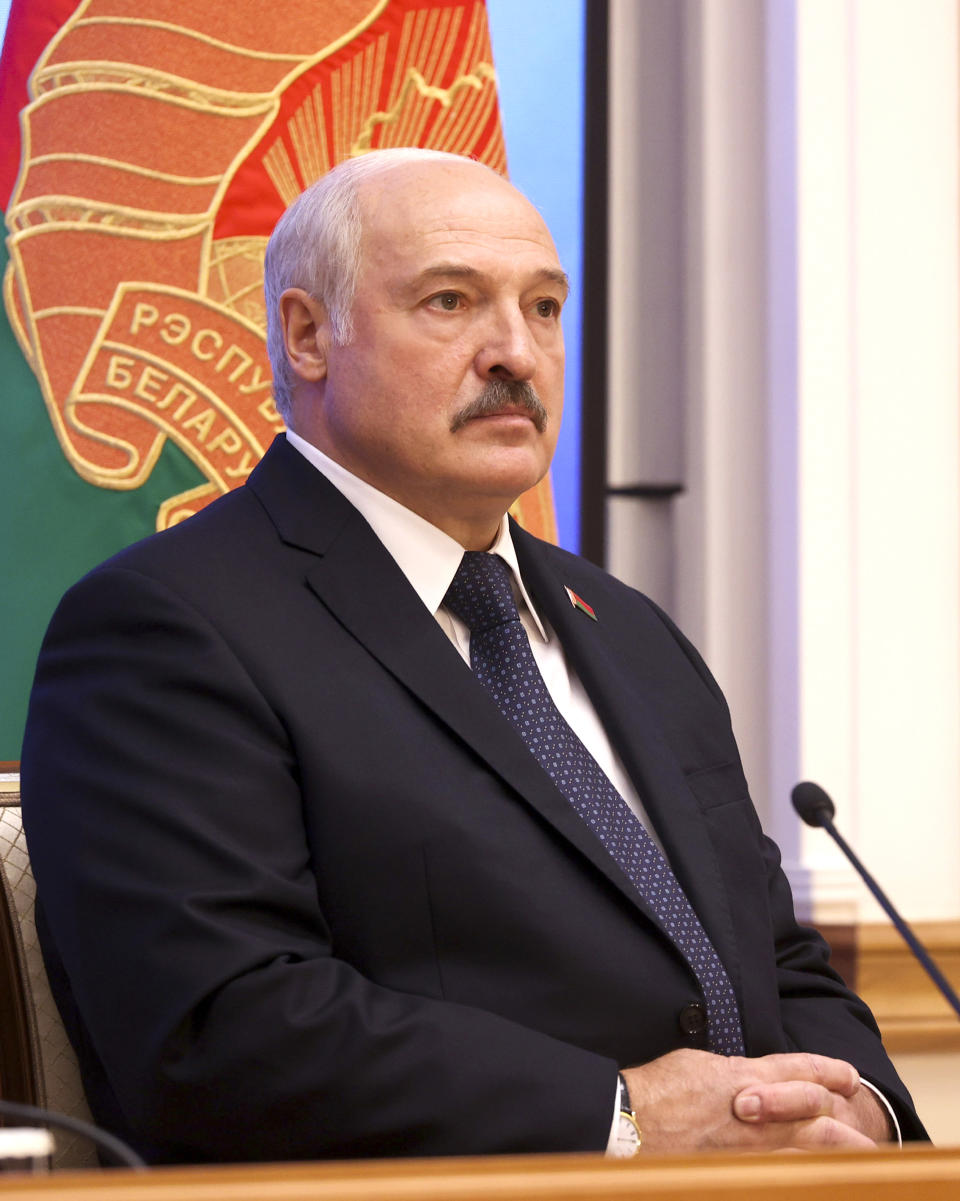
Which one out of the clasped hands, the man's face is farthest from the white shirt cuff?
the man's face

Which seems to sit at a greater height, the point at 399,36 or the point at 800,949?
the point at 399,36

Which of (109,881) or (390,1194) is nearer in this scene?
(390,1194)

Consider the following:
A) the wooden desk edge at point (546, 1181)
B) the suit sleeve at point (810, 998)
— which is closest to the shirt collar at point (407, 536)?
the suit sleeve at point (810, 998)

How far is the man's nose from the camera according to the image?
1630mm

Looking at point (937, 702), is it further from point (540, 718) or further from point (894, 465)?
point (540, 718)

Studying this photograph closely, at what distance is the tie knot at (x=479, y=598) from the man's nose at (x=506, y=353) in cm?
22

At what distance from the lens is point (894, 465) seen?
106 inches

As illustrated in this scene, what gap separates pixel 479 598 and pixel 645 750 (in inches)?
10.0

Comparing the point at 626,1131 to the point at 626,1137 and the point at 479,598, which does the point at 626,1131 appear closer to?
the point at 626,1137

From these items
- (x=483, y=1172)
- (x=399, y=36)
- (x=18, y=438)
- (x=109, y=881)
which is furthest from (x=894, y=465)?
(x=483, y=1172)

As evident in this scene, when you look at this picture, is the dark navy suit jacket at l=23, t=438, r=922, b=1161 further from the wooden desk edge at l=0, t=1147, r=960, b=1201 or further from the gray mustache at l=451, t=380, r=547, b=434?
the wooden desk edge at l=0, t=1147, r=960, b=1201

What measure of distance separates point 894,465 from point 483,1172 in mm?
2282

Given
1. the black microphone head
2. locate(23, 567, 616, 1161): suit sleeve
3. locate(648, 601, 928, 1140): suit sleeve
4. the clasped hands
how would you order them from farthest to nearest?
the black microphone head, locate(648, 601, 928, 1140): suit sleeve, the clasped hands, locate(23, 567, 616, 1161): suit sleeve

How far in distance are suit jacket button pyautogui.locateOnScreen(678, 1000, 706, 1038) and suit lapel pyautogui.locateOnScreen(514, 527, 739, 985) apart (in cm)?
11
